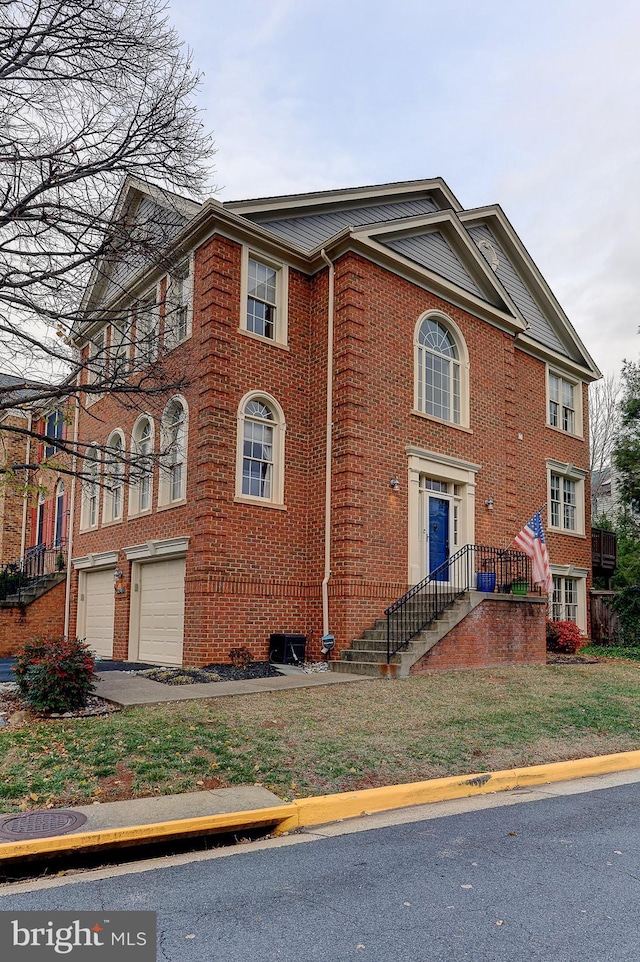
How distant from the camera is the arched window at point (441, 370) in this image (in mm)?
16094

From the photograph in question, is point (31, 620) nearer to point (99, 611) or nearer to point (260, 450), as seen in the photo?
point (99, 611)

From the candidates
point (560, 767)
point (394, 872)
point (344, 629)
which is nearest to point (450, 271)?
point (344, 629)

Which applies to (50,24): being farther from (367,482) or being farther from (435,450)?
(435,450)

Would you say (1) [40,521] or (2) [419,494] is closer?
(2) [419,494]

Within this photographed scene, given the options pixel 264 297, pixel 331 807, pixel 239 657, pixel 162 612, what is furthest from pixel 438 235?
pixel 331 807

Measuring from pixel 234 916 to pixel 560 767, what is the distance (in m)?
4.65

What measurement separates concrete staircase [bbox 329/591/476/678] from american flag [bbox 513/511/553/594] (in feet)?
5.05

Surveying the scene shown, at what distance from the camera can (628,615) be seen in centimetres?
2080

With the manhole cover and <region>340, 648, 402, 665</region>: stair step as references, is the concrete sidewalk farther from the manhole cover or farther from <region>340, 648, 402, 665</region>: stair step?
the manhole cover

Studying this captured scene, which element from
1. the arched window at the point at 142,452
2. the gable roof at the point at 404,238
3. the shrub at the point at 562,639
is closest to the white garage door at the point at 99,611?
the arched window at the point at 142,452

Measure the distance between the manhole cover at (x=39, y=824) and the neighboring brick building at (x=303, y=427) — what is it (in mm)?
7029

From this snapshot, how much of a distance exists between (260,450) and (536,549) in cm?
560

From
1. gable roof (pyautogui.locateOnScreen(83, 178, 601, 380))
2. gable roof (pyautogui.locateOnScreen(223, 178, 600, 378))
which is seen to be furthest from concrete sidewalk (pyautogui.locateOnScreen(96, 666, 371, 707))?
gable roof (pyautogui.locateOnScreen(223, 178, 600, 378))

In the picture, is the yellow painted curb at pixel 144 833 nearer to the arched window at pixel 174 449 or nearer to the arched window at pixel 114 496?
the arched window at pixel 174 449
